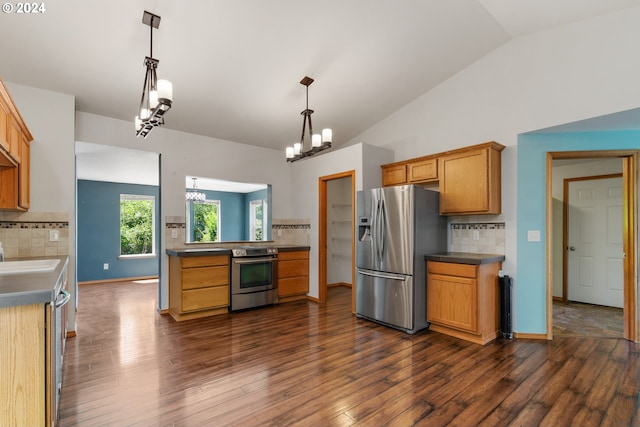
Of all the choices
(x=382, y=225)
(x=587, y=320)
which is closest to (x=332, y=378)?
(x=382, y=225)

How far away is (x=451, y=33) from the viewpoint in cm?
339

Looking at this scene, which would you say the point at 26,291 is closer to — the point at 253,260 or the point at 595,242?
the point at 253,260

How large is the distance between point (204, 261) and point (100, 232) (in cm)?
420

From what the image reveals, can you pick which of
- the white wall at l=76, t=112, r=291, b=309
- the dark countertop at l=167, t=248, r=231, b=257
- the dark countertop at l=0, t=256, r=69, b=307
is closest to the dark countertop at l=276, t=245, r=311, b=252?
the white wall at l=76, t=112, r=291, b=309

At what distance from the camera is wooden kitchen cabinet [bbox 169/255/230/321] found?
4.02 meters

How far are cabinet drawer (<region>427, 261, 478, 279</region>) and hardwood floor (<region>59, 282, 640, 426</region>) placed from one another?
2.29 feet

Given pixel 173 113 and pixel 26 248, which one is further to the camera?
pixel 173 113

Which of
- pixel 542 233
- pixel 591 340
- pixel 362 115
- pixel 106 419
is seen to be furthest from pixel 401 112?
pixel 106 419

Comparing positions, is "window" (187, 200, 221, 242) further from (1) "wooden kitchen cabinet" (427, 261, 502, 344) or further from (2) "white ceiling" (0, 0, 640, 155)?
(1) "wooden kitchen cabinet" (427, 261, 502, 344)

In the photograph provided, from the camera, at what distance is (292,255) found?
5.12 meters

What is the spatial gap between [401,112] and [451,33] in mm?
1410

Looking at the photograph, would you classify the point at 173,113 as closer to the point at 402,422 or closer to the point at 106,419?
the point at 106,419

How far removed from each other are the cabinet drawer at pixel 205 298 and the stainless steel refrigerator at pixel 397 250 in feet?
5.98

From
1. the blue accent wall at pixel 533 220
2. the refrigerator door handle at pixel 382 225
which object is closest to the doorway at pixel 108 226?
the refrigerator door handle at pixel 382 225
